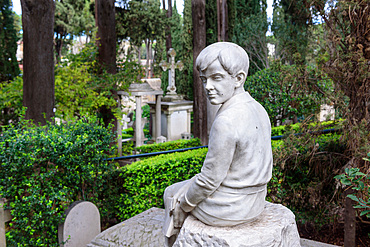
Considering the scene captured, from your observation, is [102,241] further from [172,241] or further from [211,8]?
[211,8]

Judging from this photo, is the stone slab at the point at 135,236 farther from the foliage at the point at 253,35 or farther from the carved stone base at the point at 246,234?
the foliage at the point at 253,35

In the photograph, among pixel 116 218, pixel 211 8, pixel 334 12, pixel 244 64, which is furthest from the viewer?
pixel 211 8

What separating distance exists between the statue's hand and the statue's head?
904mm

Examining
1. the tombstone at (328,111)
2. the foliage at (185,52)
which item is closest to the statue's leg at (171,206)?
the tombstone at (328,111)

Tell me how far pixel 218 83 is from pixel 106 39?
303 inches

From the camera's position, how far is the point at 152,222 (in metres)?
4.55

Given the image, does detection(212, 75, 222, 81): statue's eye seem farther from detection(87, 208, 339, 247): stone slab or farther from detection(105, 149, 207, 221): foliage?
detection(105, 149, 207, 221): foliage

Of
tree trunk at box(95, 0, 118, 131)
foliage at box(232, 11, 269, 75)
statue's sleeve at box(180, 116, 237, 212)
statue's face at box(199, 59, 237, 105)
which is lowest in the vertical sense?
statue's sleeve at box(180, 116, 237, 212)

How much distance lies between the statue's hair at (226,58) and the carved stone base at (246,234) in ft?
3.81

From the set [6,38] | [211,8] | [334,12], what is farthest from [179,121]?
[334,12]

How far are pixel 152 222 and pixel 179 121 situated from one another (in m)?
9.71

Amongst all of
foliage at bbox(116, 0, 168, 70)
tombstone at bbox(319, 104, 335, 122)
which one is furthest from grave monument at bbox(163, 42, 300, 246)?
foliage at bbox(116, 0, 168, 70)

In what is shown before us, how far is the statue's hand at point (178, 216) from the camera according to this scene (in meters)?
2.82

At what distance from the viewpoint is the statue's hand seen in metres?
2.82
